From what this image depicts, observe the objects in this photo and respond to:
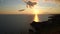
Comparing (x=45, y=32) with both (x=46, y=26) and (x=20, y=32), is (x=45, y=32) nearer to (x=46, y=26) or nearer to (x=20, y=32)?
(x=46, y=26)

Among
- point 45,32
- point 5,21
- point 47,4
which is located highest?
point 47,4

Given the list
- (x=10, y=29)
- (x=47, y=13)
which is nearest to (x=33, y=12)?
(x=47, y=13)

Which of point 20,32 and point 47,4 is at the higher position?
point 47,4

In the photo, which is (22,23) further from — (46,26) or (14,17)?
(46,26)

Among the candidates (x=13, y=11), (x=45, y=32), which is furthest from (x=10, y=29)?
(x=45, y=32)

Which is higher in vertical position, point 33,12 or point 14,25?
point 33,12
